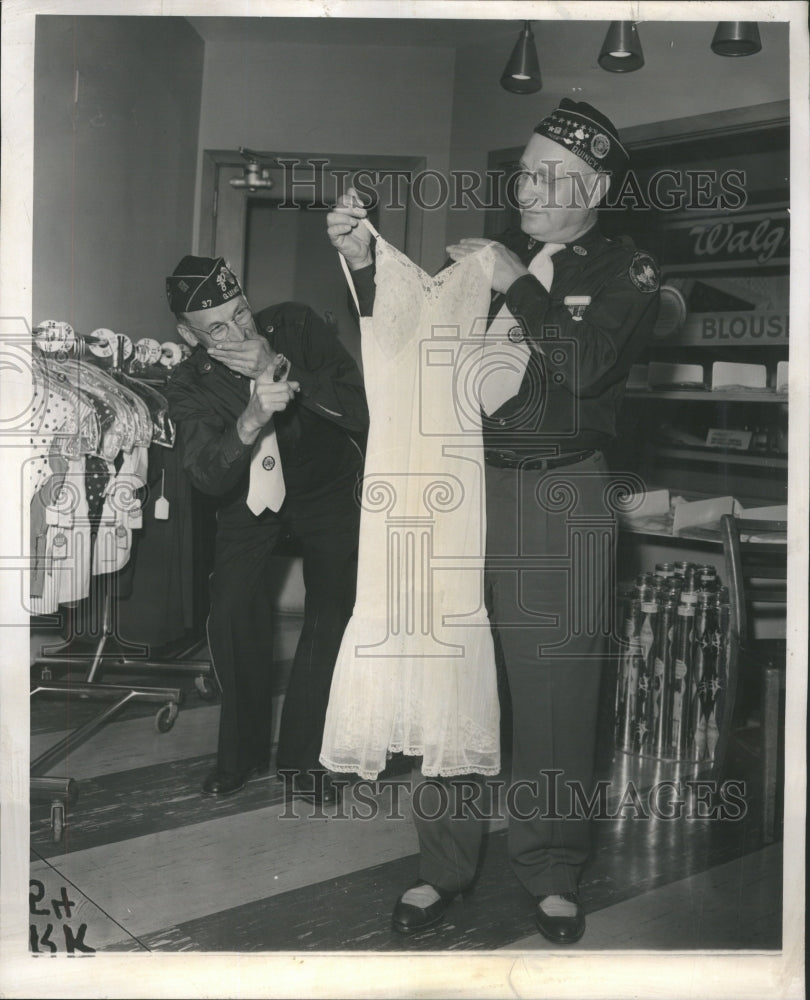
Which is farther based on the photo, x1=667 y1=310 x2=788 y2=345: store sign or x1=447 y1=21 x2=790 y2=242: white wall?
x1=667 y1=310 x2=788 y2=345: store sign

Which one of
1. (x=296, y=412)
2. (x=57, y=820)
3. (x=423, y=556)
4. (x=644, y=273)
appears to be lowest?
(x=57, y=820)

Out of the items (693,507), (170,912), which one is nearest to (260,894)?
(170,912)

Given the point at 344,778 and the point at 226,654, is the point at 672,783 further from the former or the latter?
the point at 226,654

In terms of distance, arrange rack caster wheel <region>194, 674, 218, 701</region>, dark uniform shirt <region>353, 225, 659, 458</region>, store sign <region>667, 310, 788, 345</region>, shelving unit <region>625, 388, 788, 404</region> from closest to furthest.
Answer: dark uniform shirt <region>353, 225, 659, 458</region> → rack caster wheel <region>194, 674, 218, 701</region> → shelving unit <region>625, 388, 788, 404</region> → store sign <region>667, 310, 788, 345</region>

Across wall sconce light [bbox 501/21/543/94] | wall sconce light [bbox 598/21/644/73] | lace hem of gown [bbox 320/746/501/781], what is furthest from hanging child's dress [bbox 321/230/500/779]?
wall sconce light [bbox 598/21/644/73]

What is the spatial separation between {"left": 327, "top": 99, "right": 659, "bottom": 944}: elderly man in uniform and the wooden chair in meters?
0.33

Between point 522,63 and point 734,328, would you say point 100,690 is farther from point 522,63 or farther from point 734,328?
point 734,328

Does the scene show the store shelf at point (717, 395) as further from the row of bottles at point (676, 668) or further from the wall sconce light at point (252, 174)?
the wall sconce light at point (252, 174)

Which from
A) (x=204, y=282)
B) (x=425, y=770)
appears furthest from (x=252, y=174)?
(x=425, y=770)

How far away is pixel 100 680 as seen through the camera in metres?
1.81

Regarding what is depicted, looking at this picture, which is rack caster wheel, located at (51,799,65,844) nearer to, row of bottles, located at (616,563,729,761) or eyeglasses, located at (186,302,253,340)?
eyeglasses, located at (186,302,253,340)

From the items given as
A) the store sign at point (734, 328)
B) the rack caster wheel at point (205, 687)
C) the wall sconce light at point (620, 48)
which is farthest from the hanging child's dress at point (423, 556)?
the store sign at point (734, 328)

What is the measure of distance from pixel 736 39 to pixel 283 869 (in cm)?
169

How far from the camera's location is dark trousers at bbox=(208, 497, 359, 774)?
1793 millimetres
